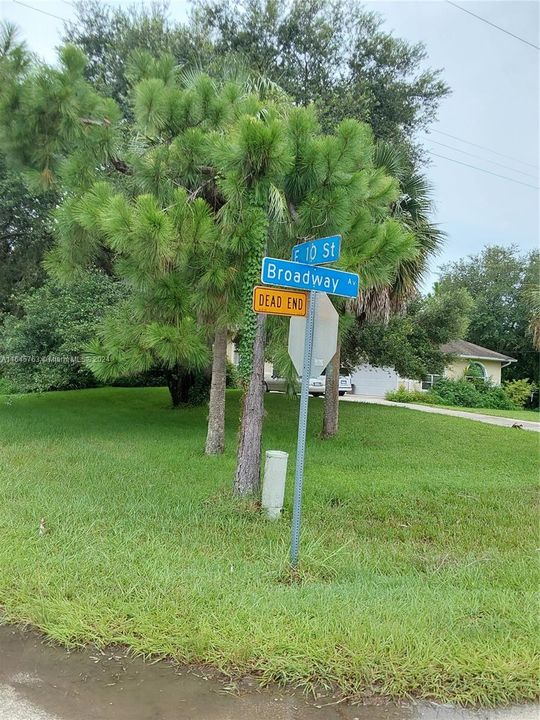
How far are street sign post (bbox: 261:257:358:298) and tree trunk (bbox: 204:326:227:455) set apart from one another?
4.94 metres

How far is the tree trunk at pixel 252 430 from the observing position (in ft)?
20.8

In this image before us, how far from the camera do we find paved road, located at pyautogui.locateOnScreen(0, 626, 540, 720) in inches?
101

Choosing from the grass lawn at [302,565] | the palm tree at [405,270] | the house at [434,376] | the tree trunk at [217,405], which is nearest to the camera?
the grass lawn at [302,565]

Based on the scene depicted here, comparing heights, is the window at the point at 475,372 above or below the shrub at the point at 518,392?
above

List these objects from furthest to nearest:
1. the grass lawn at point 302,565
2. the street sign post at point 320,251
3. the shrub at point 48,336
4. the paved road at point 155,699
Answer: the shrub at point 48,336, the street sign post at point 320,251, the grass lawn at point 302,565, the paved road at point 155,699

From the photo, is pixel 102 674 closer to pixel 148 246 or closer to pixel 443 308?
pixel 148 246

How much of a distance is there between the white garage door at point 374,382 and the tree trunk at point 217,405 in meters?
18.9

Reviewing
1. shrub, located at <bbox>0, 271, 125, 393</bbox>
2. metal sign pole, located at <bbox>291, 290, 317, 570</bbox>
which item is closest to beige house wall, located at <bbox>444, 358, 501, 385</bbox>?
shrub, located at <bbox>0, 271, 125, 393</bbox>

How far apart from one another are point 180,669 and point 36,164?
649 centimetres

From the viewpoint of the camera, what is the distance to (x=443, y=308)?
18750 mm

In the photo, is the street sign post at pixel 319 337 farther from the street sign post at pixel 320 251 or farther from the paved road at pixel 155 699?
the paved road at pixel 155 699

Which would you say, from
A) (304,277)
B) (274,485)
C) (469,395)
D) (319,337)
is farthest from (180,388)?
(469,395)

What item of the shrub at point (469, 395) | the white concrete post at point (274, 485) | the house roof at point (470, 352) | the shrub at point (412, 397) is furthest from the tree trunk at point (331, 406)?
the house roof at point (470, 352)

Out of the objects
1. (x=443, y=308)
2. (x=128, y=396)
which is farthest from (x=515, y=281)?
(x=128, y=396)
